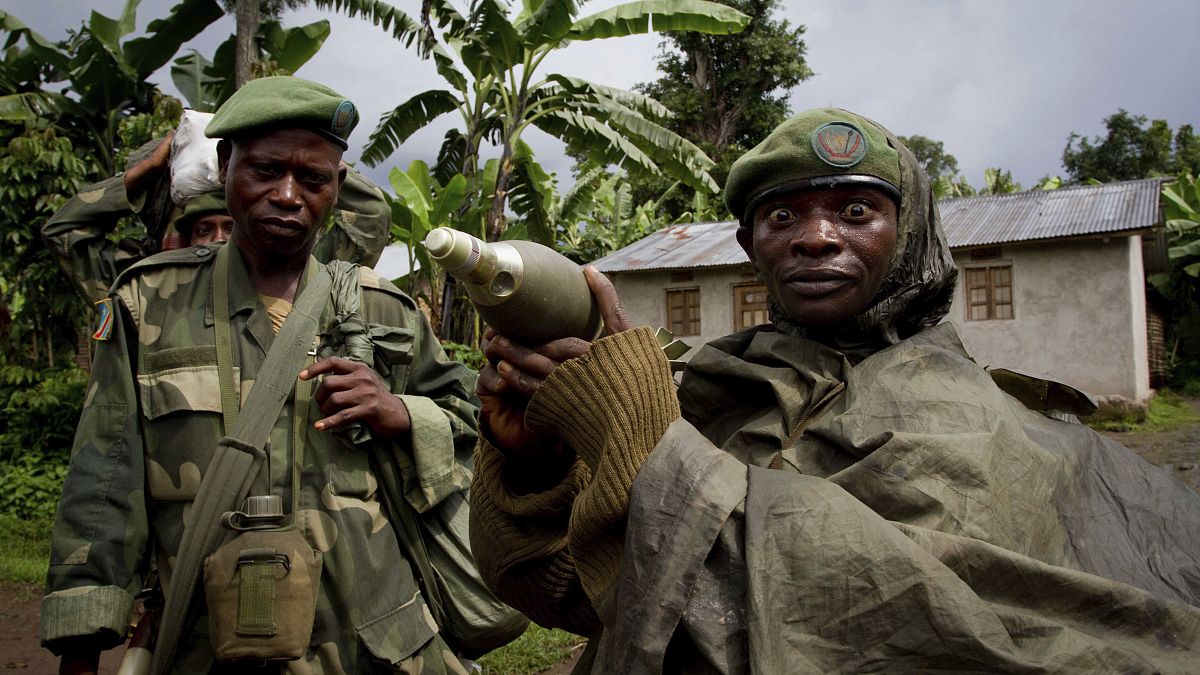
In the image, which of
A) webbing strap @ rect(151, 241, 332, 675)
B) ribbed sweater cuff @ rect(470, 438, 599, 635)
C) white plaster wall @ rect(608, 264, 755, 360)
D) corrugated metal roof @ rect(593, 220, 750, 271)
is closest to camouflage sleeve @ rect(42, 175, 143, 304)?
webbing strap @ rect(151, 241, 332, 675)

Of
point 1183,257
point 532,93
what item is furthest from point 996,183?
point 532,93

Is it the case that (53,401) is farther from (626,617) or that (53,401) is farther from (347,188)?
(626,617)

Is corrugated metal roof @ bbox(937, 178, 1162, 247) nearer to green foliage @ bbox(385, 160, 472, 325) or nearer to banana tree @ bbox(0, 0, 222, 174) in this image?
green foliage @ bbox(385, 160, 472, 325)

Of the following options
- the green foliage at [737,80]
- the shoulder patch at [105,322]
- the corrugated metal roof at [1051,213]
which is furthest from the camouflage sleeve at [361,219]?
the green foliage at [737,80]

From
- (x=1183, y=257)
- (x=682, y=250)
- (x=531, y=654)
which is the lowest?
(x=531, y=654)

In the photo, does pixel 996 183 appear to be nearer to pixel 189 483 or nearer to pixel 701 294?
pixel 701 294

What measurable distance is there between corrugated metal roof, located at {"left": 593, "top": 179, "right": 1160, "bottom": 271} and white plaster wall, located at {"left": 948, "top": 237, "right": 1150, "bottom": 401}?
1.27 ft

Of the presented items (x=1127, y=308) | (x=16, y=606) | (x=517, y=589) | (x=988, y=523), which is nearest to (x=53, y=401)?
(x=16, y=606)

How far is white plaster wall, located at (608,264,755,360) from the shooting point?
16312 mm

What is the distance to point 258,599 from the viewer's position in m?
2.07

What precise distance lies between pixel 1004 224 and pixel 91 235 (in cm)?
1447

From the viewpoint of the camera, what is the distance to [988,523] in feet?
4.62

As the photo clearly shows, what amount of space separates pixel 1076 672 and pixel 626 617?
1.96 ft

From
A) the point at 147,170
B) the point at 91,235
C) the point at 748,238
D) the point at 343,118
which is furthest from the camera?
the point at 91,235
